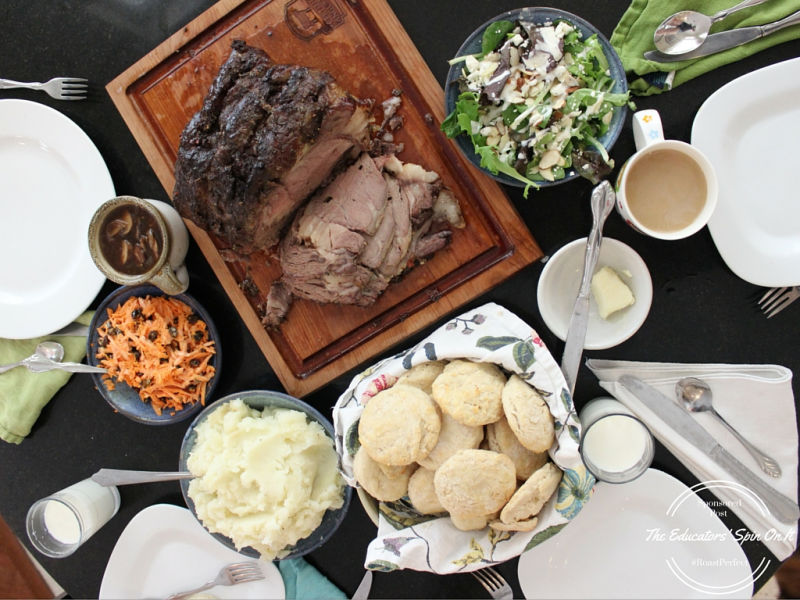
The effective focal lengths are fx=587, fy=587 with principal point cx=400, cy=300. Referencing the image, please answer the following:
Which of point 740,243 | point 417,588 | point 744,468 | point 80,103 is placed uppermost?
point 80,103

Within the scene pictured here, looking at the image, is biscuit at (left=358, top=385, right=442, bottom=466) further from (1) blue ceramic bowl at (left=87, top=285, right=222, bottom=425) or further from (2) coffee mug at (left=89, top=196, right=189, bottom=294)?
(2) coffee mug at (left=89, top=196, right=189, bottom=294)

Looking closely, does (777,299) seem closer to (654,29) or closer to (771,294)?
(771,294)

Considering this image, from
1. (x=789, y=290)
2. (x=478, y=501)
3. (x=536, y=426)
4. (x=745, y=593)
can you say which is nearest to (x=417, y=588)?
(x=478, y=501)

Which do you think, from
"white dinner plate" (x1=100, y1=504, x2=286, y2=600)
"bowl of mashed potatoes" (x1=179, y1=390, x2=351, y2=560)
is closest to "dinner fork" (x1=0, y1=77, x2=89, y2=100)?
"bowl of mashed potatoes" (x1=179, y1=390, x2=351, y2=560)

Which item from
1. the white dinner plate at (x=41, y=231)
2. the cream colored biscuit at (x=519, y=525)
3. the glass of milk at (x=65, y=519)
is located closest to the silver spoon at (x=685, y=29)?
the cream colored biscuit at (x=519, y=525)

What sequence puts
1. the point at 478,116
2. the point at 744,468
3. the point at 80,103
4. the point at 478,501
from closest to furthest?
the point at 478,501 < the point at 478,116 < the point at 744,468 < the point at 80,103

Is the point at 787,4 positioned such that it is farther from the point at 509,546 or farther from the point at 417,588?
the point at 417,588

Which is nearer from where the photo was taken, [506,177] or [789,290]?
[506,177]
